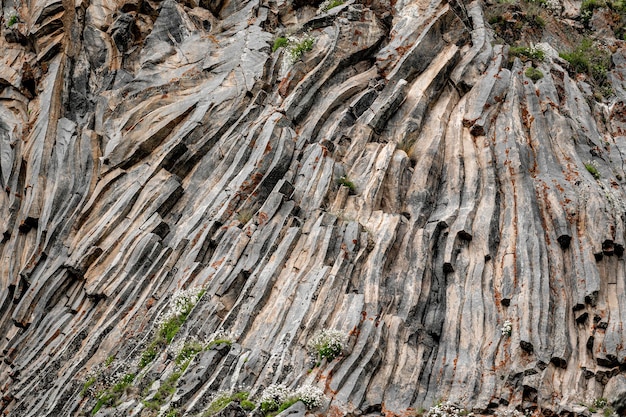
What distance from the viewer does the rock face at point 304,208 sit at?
20.1 metres

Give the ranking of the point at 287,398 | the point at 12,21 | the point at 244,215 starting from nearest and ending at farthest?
the point at 287,398 < the point at 244,215 < the point at 12,21

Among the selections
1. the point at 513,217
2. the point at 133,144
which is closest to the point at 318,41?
the point at 133,144

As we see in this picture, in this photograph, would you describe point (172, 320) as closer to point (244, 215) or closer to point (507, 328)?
point (244, 215)

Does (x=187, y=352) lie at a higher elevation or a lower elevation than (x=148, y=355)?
higher

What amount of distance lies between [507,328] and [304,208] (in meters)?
7.69

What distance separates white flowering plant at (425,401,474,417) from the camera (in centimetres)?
1870

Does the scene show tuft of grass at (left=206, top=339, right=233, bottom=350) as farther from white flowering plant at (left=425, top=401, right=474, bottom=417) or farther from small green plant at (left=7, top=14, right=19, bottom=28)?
small green plant at (left=7, top=14, right=19, bottom=28)

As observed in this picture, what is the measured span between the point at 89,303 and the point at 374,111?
1256 cm

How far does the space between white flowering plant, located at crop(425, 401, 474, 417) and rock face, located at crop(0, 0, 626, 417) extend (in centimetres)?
29

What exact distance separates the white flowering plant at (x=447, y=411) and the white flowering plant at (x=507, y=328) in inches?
111

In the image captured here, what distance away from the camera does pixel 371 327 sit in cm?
2027

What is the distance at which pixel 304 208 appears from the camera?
963 inches

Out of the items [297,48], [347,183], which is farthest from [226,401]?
[297,48]

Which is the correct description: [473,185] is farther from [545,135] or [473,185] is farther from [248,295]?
[248,295]
